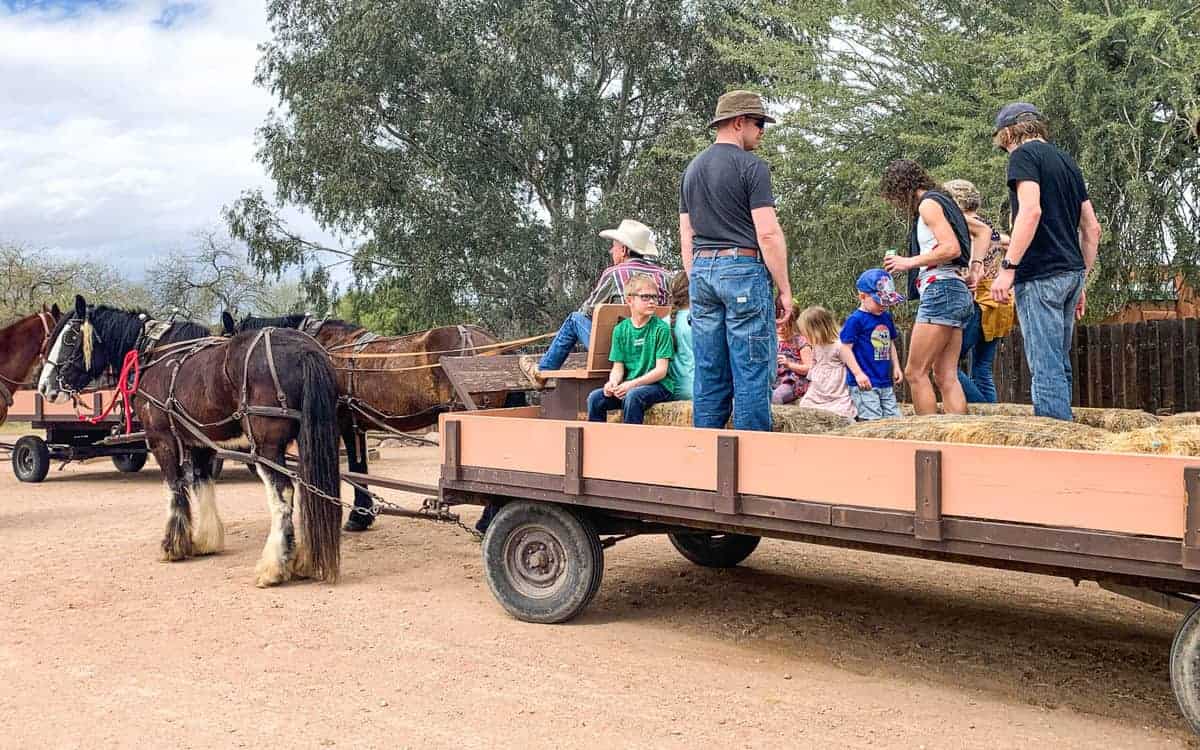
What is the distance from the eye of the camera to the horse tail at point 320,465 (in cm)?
668

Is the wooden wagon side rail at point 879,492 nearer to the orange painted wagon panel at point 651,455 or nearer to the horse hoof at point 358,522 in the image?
the orange painted wagon panel at point 651,455

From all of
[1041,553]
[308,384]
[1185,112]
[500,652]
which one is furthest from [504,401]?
[1185,112]

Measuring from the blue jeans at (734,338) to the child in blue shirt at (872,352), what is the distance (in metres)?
1.16

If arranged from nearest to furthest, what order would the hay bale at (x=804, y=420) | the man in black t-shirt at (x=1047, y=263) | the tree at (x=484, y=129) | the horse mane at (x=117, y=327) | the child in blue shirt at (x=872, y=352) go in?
the man in black t-shirt at (x=1047, y=263), the hay bale at (x=804, y=420), the child in blue shirt at (x=872, y=352), the horse mane at (x=117, y=327), the tree at (x=484, y=129)

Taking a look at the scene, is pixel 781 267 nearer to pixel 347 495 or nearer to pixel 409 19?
pixel 347 495

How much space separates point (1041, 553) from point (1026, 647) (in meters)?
1.66

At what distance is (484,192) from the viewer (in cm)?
2236

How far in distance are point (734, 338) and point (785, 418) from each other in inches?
23.6

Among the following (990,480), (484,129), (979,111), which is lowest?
(990,480)

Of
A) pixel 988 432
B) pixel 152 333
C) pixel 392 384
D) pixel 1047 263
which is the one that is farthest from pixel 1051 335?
pixel 152 333

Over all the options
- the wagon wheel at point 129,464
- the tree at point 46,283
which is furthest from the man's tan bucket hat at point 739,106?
the tree at point 46,283

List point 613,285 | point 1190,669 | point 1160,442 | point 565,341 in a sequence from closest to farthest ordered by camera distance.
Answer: point 1190,669 → point 1160,442 → point 565,341 → point 613,285

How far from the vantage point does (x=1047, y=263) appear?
4.91 meters

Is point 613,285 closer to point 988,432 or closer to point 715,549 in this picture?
point 715,549
